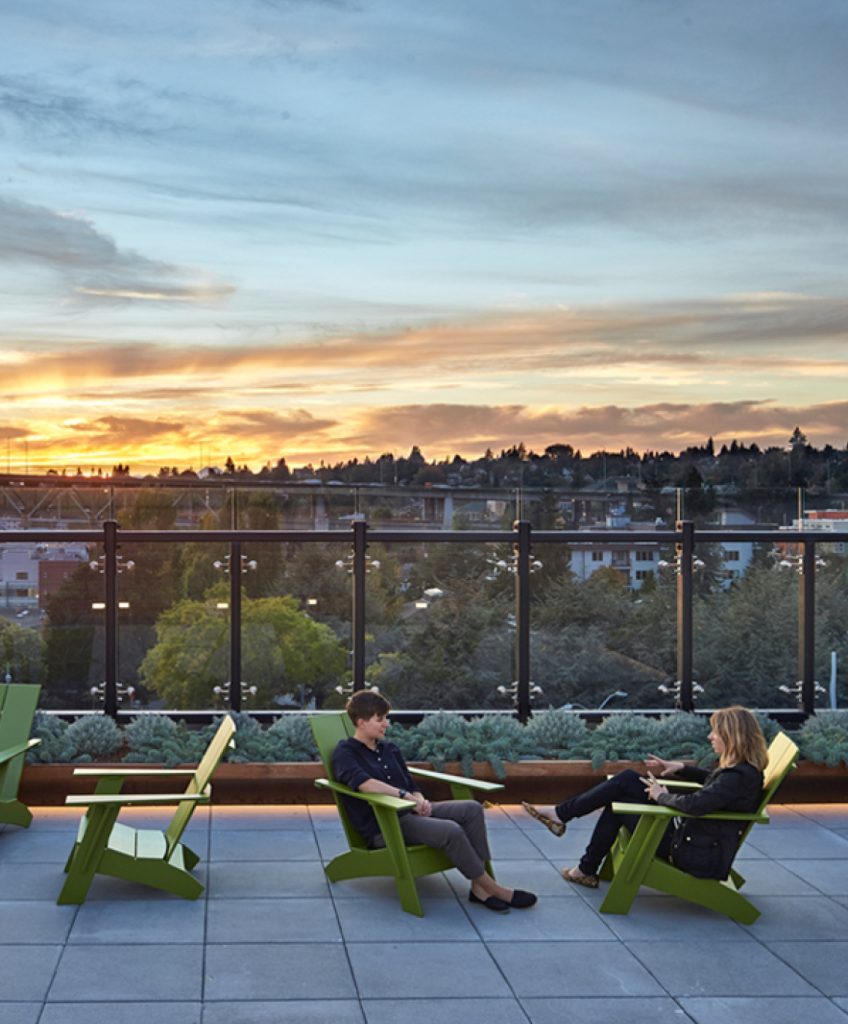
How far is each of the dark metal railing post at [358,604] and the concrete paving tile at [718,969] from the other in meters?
4.13

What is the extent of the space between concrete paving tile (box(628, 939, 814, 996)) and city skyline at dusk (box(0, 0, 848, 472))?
9390 millimetres

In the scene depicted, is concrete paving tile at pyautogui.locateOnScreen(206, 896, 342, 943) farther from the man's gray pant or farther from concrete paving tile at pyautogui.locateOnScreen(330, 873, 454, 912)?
the man's gray pant

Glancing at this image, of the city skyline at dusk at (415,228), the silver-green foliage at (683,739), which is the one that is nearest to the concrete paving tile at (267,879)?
the silver-green foliage at (683,739)

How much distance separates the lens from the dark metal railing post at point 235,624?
9297 mm

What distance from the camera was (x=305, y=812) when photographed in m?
7.95

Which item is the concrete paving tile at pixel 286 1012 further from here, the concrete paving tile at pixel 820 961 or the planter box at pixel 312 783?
the planter box at pixel 312 783

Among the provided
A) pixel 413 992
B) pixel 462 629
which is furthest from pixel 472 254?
pixel 413 992

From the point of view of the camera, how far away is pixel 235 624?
30.8 ft

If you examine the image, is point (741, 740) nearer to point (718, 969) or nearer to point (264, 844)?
point (718, 969)

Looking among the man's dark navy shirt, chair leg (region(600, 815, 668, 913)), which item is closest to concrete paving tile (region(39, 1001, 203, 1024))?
the man's dark navy shirt

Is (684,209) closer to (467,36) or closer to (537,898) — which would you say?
(467,36)

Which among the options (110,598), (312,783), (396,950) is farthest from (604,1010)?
(110,598)

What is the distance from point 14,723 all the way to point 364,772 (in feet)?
8.23

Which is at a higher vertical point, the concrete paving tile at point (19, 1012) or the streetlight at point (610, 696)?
the streetlight at point (610, 696)
